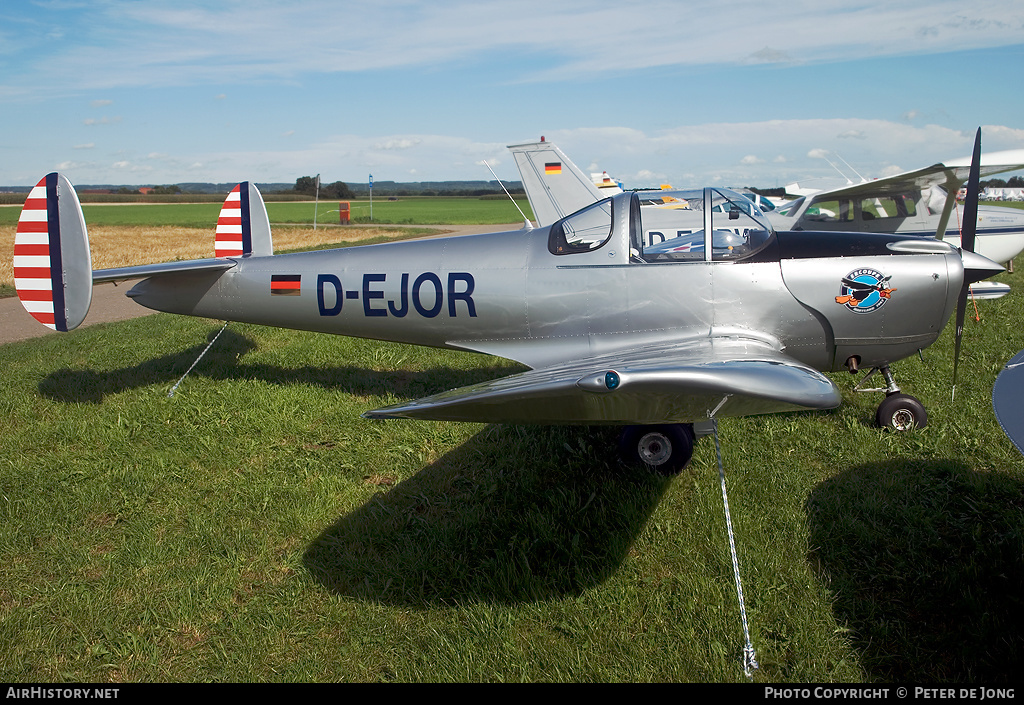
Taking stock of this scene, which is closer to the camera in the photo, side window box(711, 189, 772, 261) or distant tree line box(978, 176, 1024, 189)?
side window box(711, 189, 772, 261)

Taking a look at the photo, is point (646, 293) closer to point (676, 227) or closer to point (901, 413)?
point (676, 227)

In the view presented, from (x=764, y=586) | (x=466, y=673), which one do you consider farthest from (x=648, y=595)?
(x=466, y=673)

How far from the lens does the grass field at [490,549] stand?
10.7 feet

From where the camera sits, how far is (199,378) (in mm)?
7344

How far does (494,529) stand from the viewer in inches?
169

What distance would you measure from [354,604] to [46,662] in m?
1.51

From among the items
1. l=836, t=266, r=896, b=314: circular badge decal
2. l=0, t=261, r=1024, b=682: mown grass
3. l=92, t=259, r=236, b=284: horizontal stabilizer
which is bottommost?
l=0, t=261, r=1024, b=682: mown grass

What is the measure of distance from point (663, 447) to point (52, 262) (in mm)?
5389

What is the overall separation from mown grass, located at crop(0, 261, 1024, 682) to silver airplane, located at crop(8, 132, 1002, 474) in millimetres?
702

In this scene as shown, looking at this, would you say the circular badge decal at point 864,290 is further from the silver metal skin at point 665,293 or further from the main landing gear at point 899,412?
the main landing gear at point 899,412

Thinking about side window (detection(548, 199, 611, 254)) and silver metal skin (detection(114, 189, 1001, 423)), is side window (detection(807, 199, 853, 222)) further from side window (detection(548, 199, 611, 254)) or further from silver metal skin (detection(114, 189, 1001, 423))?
side window (detection(548, 199, 611, 254))

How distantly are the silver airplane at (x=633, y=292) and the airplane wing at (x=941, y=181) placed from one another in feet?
24.6

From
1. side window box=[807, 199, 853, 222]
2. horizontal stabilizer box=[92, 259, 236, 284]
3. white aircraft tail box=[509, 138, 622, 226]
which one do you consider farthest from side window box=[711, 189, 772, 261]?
side window box=[807, 199, 853, 222]

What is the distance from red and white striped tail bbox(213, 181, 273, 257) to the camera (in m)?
7.45
